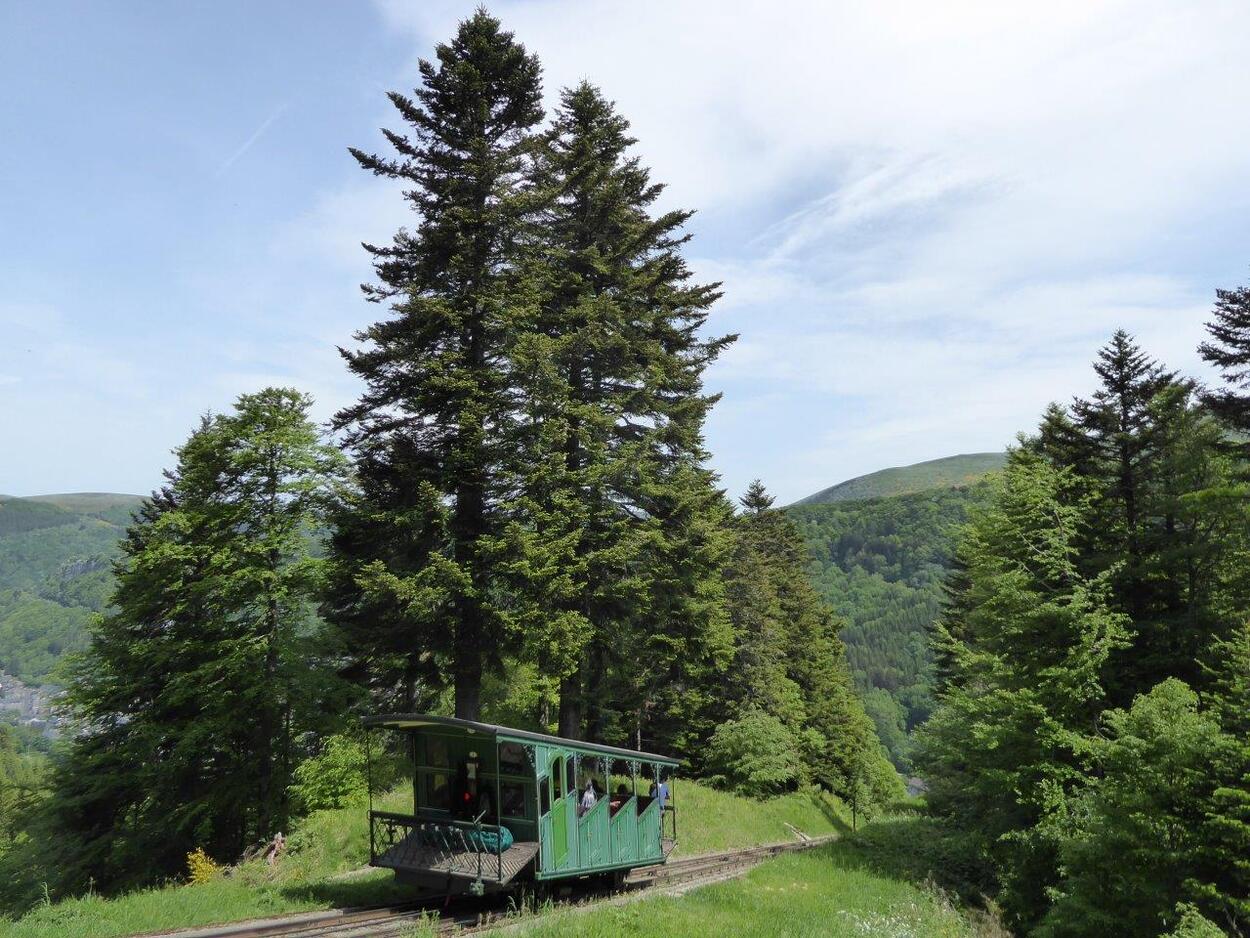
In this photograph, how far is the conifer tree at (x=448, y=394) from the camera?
72.3 ft

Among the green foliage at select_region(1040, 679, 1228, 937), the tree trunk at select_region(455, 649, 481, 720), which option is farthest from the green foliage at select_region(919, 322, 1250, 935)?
the tree trunk at select_region(455, 649, 481, 720)

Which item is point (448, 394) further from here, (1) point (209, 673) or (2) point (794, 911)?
(2) point (794, 911)

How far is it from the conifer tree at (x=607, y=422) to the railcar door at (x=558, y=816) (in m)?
6.14

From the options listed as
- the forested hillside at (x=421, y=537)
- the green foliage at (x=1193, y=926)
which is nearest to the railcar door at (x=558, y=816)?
the forested hillside at (x=421, y=537)

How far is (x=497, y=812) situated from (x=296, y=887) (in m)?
4.89

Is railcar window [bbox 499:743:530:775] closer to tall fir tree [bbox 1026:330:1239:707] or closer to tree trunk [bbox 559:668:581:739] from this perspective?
tree trunk [bbox 559:668:581:739]

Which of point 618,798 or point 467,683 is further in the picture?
point 467,683

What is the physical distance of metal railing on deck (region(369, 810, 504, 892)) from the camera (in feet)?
45.8

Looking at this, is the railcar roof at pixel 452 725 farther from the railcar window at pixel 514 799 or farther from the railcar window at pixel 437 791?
the railcar window at pixel 437 791

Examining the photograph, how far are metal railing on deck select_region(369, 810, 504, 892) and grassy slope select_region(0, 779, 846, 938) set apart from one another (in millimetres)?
1277

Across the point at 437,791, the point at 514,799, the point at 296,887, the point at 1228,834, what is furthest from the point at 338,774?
the point at 1228,834

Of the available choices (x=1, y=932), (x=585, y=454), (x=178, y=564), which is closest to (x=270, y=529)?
(x=178, y=564)

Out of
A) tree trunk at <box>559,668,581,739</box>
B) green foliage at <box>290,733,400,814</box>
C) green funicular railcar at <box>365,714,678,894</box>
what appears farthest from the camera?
tree trunk at <box>559,668,581,739</box>

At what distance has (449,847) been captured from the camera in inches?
571
